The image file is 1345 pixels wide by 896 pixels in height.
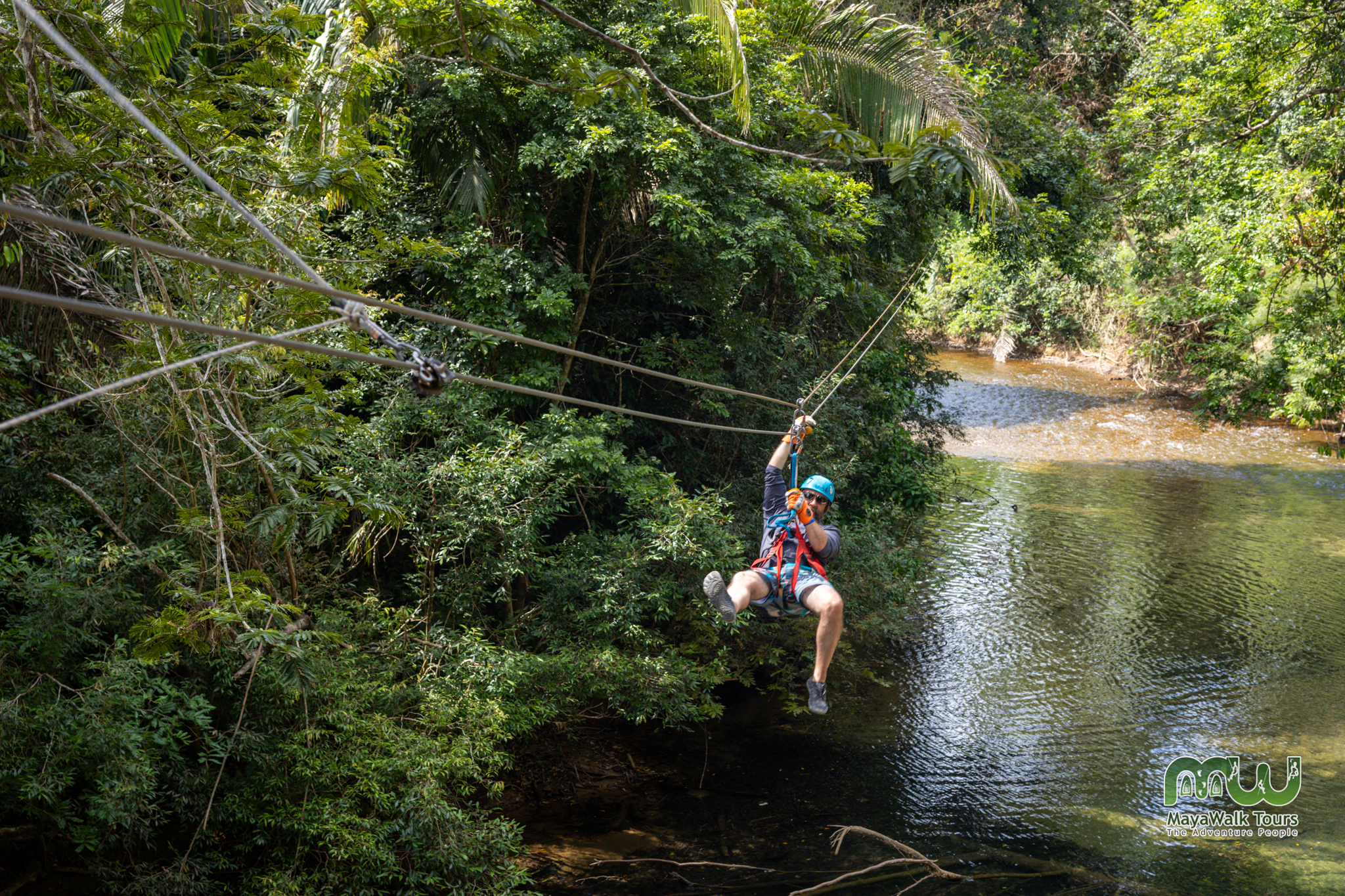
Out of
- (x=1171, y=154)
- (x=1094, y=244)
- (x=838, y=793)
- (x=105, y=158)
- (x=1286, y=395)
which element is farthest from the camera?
(x=1094, y=244)

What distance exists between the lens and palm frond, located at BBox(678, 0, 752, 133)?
688cm

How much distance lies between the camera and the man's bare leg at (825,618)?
569 centimetres

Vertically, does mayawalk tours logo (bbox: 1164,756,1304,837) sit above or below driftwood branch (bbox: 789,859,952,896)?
above

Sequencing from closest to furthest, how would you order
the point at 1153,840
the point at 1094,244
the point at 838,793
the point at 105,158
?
the point at 105,158
the point at 1153,840
the point at 838,793
the point at 1094,244

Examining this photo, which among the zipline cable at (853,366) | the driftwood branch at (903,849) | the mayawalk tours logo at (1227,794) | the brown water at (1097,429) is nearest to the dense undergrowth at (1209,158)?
the zipline cable at (853,366)

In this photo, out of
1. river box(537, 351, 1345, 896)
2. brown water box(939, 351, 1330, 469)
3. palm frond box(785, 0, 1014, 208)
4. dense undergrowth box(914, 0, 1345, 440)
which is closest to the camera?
river box(537, 351, 1345, 896)

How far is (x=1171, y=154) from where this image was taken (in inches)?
553

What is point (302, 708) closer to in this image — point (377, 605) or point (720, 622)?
point (377, 605)

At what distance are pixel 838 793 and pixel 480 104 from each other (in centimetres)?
684

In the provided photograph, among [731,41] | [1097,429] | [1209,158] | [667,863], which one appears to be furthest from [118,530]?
[1097,429]

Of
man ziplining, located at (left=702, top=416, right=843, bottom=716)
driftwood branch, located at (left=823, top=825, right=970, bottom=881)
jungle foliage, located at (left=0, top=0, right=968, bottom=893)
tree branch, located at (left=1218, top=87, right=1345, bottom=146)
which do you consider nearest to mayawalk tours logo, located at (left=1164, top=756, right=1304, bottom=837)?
driftwood branch, located at (left=823, top=825, right=970, bottom=881)

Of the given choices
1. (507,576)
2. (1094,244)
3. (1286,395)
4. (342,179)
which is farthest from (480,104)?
(1094,244)

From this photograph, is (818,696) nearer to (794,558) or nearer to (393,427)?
(794,558)

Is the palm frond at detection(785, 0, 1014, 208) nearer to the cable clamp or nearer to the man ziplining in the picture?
the man ziplining
